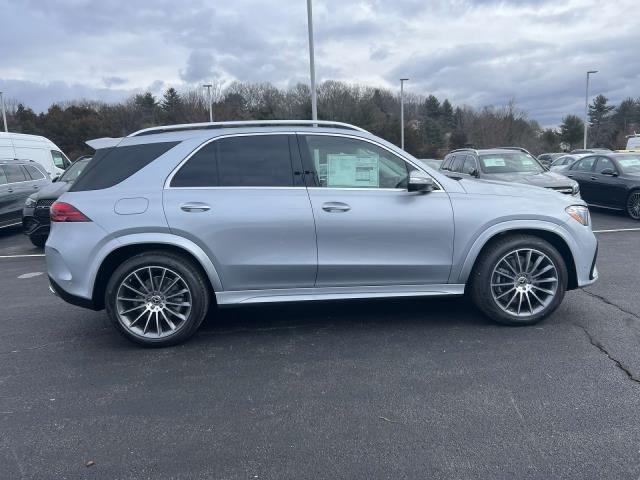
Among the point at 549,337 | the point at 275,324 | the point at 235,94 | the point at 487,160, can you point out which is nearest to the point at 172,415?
the point at 275,324

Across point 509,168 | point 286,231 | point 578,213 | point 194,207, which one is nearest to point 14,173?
point 194,207

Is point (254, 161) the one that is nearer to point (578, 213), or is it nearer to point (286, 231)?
point (286, 231)

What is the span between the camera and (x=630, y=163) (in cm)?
1209

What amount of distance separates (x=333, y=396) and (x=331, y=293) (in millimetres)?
1191

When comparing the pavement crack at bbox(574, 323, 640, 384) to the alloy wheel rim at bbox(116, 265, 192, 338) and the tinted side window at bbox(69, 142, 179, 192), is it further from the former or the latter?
the tinted side window at bbox(69, 142, 179, 192)

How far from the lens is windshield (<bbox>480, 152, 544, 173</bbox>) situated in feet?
35.4

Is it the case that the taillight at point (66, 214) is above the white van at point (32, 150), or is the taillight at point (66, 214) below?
below

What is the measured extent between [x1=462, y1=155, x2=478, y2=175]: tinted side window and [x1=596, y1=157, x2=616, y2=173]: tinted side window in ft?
11.8

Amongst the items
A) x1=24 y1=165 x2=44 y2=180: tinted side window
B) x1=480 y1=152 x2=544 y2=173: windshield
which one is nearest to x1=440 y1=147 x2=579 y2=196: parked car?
x1=480 y1=152 x2=544 y2=173: windshield

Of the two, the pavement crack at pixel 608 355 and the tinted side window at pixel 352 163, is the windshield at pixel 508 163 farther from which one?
the tinted side window at pixel 352 163

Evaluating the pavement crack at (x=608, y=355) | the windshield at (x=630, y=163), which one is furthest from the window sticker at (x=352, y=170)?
the windshield at (x=630, y=163)

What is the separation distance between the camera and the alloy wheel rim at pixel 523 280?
459cm

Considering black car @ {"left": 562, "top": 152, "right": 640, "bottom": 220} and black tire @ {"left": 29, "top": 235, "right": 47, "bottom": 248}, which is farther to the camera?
black car @ {"left": 562, "top": 152, "right": 640, "bottom": 220}

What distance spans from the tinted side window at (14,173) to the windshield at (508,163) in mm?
10463
